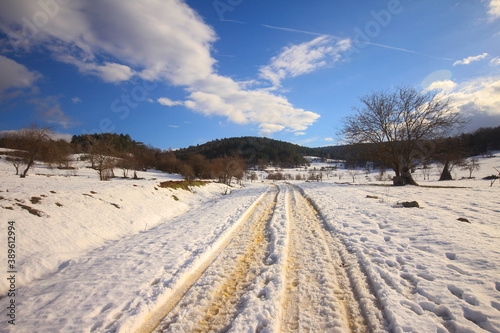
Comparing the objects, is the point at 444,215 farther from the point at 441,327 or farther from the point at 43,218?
the point at 43,218

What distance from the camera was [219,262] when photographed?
15.0 feet

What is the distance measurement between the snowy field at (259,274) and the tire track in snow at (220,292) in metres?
0.02

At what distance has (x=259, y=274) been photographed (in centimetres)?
396

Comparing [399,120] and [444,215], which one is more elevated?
[399,120]

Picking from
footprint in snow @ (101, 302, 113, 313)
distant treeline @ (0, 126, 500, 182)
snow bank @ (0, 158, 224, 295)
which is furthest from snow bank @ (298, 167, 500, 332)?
distant treeline @ (0, 126, 500, 182)

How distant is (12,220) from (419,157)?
28.5m

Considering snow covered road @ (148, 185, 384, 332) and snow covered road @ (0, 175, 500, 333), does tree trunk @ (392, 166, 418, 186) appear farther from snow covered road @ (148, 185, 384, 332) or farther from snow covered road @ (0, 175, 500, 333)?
snow covered road @ (148, 185, 384, 332)

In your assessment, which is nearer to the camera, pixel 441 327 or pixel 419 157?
pixel 441 327

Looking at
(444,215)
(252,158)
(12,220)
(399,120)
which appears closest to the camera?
(12,220)

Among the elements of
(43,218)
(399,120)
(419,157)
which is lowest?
(43,218)

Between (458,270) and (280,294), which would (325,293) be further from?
(458,270)

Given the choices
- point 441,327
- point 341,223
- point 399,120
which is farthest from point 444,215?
point 399,120

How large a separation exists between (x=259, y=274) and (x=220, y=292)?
909mm

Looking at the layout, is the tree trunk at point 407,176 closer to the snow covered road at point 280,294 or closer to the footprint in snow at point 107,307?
the snow covered road at point 280,294
